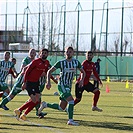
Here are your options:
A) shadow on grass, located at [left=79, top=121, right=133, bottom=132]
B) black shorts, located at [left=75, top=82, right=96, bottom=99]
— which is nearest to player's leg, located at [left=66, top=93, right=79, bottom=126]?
shadow on grass, located at [left=79, top=121, right=133, bottom=132]

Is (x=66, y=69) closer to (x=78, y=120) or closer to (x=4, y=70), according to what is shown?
(x=78, y=120)

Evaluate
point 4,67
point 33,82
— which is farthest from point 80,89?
point 4,67

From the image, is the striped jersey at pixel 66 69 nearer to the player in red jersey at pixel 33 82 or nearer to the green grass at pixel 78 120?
the player in red jersey at pixel 33 82

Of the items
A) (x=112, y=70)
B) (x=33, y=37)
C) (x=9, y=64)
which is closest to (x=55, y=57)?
(x=112, y=70)

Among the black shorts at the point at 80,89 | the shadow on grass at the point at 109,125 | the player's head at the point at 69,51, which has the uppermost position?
the player's head at the point at 69,51

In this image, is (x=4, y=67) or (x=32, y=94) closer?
(x=32, y=94)

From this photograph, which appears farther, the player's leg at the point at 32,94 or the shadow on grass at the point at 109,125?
the player's leg at the point at 32,94

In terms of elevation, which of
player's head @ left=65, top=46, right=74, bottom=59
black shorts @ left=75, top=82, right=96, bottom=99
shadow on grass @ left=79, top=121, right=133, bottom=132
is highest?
player's head @ left=65, top=46, right=74, bottom=59

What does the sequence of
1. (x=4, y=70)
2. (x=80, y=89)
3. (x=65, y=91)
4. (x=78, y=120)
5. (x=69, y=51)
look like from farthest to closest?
1. (x=4, y=70)
2. (x=80, y=89)
3. (x=78, y=120)
4. (x=65, y=91)
5. (x=69, y=51)

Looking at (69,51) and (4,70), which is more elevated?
(69,51)

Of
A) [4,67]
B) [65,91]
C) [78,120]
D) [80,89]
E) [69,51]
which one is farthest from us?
[4,67]

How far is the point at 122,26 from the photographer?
4966 cm

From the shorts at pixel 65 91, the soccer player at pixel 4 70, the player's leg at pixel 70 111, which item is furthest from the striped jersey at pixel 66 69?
the soccer player at pixel 4 70

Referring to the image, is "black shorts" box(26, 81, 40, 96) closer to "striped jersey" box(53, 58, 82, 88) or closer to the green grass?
"striped jersey" box(53, 58, 82, 88)
